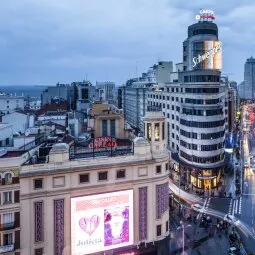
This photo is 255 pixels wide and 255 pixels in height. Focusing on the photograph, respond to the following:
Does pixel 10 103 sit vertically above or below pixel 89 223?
above

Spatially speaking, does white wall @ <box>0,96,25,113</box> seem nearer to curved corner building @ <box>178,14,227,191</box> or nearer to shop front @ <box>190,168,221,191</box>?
A: curved corner building @ <box>178,14,227,191</box>

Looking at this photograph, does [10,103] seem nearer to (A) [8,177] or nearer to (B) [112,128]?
(B) [112,128]

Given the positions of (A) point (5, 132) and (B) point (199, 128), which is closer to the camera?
(A) point (5, 132)

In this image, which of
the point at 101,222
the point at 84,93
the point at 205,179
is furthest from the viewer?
the point at 84,93

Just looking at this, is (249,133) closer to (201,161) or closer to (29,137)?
(201,161)

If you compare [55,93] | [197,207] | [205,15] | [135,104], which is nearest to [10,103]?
[55,93]

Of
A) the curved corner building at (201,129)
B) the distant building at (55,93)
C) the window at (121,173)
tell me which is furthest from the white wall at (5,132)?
the distant building at (55,93)
